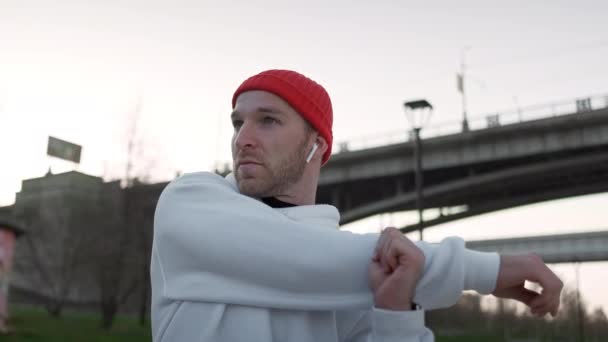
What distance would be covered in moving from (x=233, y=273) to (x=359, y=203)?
31541 millimetres

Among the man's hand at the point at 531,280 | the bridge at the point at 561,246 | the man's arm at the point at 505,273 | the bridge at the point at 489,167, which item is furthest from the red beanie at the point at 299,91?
the bridge at the point at 561,246

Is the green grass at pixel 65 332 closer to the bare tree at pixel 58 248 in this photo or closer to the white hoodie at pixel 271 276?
the bare tree at pixel 58 248

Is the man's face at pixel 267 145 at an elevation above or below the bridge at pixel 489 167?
below

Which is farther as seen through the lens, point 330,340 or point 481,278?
point 330,340

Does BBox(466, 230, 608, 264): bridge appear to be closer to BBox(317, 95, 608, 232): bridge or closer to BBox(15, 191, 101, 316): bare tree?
BBox(317, 95, 608, 232): bridge

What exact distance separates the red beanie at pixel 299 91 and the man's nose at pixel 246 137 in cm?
12

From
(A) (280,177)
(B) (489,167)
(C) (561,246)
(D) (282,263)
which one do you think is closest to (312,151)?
(A) (280,177)

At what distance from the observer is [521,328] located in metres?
47.7

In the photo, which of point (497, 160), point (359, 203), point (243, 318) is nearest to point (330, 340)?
point (243, 318)

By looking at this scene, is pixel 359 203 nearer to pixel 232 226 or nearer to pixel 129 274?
pixel 129 274

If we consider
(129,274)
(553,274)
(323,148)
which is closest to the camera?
(553,274)

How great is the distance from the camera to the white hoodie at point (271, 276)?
124 centimetres

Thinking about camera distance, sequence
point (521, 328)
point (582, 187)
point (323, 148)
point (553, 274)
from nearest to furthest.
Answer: point (553, 274)
point (323, 148)
point (582, 187)
point (521, 328)

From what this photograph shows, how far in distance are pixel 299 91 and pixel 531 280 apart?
81 centimetres
